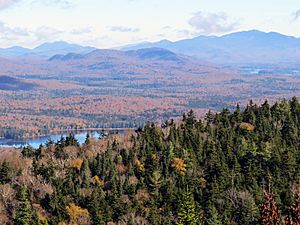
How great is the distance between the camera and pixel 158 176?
2403 inches

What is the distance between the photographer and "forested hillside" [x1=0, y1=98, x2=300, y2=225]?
55.4m

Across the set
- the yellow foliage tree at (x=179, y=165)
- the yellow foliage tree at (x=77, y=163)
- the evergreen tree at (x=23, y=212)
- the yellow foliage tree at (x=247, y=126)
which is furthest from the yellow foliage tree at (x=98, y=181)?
the yellow foliage tree at (x=247, y=126)

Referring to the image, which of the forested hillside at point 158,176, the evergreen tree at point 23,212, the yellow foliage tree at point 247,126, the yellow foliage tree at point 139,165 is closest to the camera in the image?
the evergreen tree at point 23,212

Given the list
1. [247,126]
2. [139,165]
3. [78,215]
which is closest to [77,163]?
[139,165]

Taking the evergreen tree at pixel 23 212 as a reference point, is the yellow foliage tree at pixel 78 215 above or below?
below

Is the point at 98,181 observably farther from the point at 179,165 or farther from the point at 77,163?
the point at 179,165

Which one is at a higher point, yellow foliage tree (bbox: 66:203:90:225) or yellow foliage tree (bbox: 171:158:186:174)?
yellow foliage tree (bbox: 171:158:186:174)

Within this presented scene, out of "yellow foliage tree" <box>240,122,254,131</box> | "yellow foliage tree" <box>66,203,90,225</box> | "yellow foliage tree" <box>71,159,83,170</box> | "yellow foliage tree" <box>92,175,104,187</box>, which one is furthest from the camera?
"yellow foliage tree" <box>240,122,254,131</box>

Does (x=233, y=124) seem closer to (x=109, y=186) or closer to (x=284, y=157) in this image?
(x=284, y=157)

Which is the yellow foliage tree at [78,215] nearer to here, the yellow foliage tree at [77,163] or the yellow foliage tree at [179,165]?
the yellow foliage tree at [77,163]

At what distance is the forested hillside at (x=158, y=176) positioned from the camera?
2183 inches

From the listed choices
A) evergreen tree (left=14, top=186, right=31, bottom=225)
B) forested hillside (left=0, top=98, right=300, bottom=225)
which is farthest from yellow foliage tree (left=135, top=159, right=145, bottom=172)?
evergreen tree (left=14, top=186, right=31, bottom=225)

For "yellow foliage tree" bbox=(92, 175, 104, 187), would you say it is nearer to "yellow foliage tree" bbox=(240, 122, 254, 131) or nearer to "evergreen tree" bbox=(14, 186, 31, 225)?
"evergreen tree" bbox=(14, 186, 31, 225)

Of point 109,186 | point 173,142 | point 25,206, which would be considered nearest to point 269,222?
point 25,206
